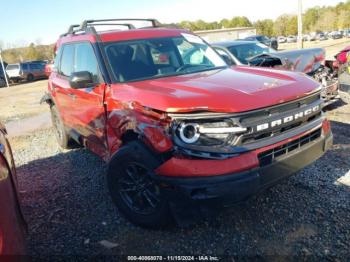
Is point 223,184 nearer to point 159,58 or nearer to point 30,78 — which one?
point 159,58

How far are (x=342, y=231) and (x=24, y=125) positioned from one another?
8.87 metres

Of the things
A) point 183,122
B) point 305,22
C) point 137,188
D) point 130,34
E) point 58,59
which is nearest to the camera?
point 183,122

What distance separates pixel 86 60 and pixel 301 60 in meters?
4.62

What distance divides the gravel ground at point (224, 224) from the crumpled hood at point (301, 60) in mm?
2667

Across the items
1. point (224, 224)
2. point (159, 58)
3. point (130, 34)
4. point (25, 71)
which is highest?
point (130, 34)

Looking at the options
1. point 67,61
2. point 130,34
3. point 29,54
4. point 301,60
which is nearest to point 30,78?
point 29,54

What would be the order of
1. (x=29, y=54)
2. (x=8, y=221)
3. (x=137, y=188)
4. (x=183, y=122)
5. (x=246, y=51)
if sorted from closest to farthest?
1. (x=8, y=221)
2. (x=183, y=122)
3. (x=137, y=188)
4. (x=246, y=51)
5. (x=29, y=54)

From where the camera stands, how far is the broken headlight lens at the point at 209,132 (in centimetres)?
272

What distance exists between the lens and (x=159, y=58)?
13.6 ft

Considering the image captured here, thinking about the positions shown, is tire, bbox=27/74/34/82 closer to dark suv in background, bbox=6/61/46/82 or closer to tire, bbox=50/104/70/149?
dark suv in background, bbox=6/61/46/82

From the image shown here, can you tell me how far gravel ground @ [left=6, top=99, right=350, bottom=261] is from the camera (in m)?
2.96

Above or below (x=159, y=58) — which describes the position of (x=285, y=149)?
below

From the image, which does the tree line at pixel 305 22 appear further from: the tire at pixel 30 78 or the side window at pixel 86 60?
the side window at pixel 86 60

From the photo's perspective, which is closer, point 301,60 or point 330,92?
point 330,92
